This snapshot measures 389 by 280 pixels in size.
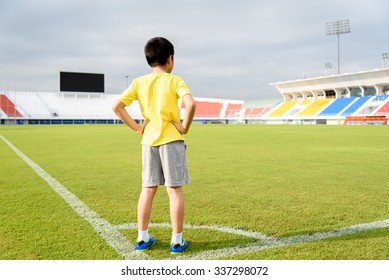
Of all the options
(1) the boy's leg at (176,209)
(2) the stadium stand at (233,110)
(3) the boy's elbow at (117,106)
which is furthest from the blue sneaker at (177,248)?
(2) the stadium stand at (233,110)

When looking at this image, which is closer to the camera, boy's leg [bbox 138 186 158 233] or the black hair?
the black hair

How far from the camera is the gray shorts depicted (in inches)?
122

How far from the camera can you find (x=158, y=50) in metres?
3.07

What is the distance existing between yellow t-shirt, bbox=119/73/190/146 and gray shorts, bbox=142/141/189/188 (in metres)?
0.06

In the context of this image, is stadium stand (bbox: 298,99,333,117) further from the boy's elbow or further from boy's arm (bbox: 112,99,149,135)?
the boy's elbow

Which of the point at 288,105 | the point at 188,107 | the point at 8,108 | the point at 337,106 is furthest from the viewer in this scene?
the point at 288,105

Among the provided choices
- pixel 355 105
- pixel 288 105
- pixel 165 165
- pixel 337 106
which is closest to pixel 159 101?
pixel 165 165

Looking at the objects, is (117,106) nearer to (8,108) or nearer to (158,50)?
(158,50)

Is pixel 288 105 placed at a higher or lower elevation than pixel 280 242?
higher

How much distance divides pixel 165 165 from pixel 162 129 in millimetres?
301

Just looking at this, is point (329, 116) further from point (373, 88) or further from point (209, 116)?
point (209, 116)

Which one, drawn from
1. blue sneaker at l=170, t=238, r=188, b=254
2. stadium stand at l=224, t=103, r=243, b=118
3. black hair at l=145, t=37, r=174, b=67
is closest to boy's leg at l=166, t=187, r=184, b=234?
blue sneaker at l=170, t=238, r=188, b=254

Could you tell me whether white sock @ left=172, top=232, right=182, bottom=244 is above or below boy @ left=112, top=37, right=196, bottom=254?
below

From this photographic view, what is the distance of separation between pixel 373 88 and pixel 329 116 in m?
8.90
